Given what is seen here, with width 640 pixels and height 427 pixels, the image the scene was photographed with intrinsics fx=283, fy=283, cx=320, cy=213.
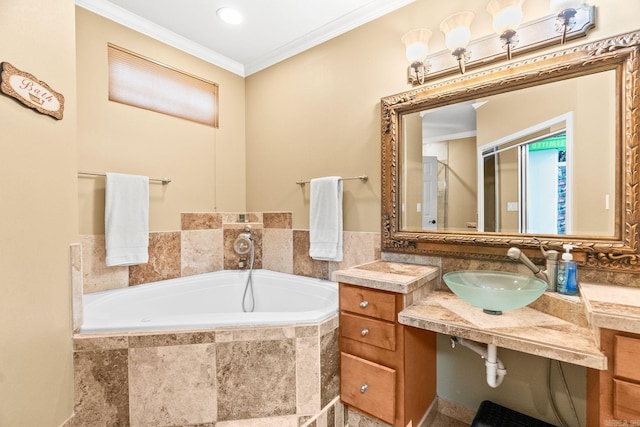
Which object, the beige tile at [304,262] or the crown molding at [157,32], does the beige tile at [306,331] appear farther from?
the crown molding at [157,32]

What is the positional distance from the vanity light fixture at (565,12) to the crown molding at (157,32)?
96.5 inches

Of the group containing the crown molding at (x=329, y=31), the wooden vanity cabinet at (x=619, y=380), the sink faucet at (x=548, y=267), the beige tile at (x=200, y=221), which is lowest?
the wooden vanity cabinet at (x=619, y=380)

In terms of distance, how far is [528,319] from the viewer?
3.86 feet

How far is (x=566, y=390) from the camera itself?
4.40 feet

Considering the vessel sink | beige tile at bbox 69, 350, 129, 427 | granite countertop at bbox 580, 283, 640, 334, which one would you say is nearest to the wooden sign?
beige tile at bbox 69, 350, 129, 427

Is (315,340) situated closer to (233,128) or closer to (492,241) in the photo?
(492,241)

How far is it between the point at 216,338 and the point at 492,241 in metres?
1.50

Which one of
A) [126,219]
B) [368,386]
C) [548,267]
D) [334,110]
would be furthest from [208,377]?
[334,110]

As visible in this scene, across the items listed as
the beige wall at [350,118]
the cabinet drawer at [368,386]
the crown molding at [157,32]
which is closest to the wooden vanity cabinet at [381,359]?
the cabinet drawer at [368,386]

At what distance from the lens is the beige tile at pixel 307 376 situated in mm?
1428

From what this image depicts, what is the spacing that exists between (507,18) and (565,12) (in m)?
0.23

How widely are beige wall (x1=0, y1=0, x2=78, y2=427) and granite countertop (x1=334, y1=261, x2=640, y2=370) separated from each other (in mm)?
1348

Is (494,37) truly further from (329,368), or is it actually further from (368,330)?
(329,368)

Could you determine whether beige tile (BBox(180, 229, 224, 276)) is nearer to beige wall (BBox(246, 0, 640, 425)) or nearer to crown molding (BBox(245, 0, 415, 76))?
beige wall (BBox(246, 0, 640, 425))
